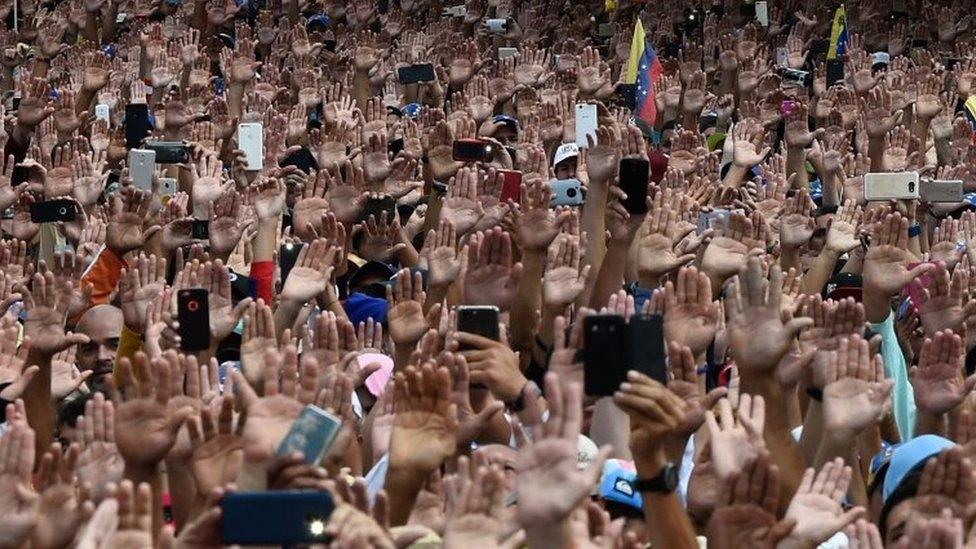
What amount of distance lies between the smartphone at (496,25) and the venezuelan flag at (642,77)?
2279 millimetres

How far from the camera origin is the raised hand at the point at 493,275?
5.63 m

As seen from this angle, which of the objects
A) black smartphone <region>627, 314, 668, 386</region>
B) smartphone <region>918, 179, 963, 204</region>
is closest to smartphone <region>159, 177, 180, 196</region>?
smartphone <region>918, 179, 963, 204</region>

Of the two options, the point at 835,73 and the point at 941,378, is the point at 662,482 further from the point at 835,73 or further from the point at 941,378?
the point at 835,73

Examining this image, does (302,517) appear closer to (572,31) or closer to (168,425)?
(168,425)

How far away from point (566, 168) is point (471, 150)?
38.4 inches

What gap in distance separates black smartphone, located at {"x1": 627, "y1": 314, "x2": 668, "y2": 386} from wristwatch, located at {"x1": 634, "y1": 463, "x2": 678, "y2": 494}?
210 mm

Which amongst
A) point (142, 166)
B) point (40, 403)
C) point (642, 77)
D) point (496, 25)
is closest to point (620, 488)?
point (40, 403)

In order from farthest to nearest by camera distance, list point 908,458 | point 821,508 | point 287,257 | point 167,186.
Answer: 1. point 167,186
2. point 287,257
3. point 908,458
4. point 821,508

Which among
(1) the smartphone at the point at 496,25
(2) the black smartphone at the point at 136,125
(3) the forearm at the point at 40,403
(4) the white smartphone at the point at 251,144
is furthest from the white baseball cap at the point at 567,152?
(1) the smartphone at the point at 496,25

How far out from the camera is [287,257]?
6395 millimetres

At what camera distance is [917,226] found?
786 centimetres

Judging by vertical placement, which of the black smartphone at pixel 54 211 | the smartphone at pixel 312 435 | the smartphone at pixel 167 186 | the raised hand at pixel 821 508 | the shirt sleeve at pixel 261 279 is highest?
the smartphone at pixel 167 186

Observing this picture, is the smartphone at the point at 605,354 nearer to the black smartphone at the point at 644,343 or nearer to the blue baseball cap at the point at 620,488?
the black smartphone at the point at 644,343

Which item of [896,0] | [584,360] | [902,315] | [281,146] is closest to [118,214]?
[281,146]
